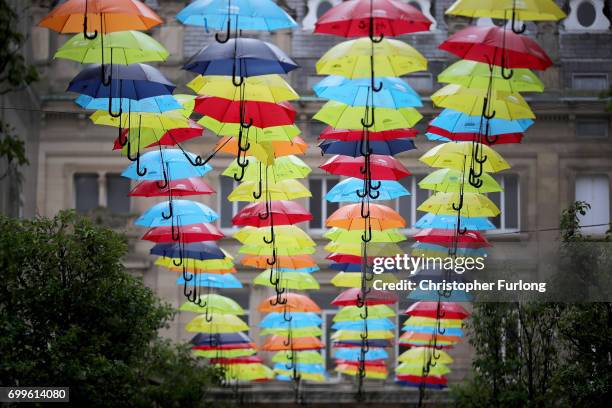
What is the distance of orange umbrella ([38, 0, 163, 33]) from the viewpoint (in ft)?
55.3

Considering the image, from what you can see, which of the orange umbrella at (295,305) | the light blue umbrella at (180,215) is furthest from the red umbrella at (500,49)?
the orange umbrella at (295,305)

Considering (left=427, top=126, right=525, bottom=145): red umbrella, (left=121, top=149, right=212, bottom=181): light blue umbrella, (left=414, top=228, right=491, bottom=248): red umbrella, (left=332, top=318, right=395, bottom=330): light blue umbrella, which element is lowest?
(left=332, top=318, right=395, bottom=330): light blue umbrella

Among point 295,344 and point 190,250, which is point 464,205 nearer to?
point 190,250

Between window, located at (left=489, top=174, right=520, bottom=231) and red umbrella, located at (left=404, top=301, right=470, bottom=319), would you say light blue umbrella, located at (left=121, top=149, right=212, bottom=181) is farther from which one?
window, located at (left=489, top=174, right=520, bottom=231)

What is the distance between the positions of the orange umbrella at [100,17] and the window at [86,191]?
2499 cm

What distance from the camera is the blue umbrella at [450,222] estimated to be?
2333 centimetres

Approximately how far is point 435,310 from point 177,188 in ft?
26.1

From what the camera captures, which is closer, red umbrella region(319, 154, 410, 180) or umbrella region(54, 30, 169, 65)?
umbrella region(54, 30, 169, 65)

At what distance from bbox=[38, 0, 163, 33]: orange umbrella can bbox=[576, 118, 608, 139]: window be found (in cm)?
2700

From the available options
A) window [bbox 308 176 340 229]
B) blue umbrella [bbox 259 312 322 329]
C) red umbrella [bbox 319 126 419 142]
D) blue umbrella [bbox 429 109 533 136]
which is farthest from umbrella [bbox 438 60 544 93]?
window [bbox 308 176 340 229]

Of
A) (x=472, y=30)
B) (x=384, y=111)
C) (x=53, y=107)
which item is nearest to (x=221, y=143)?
(x=384, y=111)

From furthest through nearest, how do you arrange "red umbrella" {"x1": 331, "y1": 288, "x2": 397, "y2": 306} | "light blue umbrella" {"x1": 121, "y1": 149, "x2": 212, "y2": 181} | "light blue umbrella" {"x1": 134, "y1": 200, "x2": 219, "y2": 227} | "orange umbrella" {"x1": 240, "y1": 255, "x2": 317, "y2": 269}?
"red umbrella" {"x1": 331, "y1": 288, "x2": 397, "y2": 306} < "orange umbrella" {"x1": 240, "y1": 255, "x2": 317, "y2": 269} < "light blue umbrella" {"x1": 134, "y1": 200, "x2": 219, "y2": 227} < "light blue umbrella" {"x1": 121, "y1": 149, "x2": 212, "y2": 181}

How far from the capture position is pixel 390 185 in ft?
75.4

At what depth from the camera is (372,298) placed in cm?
2744
